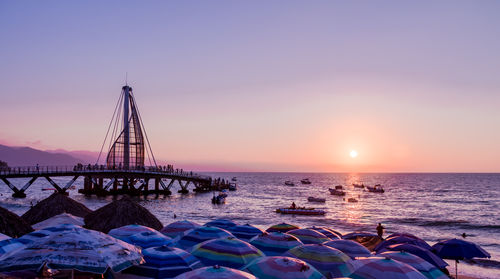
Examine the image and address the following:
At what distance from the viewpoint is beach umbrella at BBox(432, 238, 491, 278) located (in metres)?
13.8

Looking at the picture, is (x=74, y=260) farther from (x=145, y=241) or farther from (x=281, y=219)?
(x=281, y=219)

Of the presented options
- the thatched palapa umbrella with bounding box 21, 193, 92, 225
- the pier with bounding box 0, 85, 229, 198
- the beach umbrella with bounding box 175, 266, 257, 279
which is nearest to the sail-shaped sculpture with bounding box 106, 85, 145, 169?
the pier with bounding box 0, 85, 229, 198

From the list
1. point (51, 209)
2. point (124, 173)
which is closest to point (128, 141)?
point (124, 173)

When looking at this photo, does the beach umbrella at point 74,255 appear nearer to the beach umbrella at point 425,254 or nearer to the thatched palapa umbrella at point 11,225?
the beach umbrella at point 425,254

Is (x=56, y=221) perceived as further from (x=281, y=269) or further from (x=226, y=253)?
(x=281, y=269)

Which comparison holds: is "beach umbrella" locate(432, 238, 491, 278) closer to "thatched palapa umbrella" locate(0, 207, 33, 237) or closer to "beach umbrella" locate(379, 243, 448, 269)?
"beach umbrella" locate(379, 243, 448, 269)

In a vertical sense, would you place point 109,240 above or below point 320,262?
above

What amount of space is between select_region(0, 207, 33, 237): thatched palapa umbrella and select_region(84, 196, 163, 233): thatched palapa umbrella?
4160mm

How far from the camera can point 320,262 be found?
1019 centimetres

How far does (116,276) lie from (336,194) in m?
86.4

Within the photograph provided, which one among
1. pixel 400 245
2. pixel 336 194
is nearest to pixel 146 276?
pixel 400 245

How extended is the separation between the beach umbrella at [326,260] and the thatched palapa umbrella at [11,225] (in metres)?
11.9

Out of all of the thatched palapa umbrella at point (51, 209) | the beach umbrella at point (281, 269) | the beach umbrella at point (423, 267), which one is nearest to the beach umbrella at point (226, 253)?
the beach umbrella at point (281, 269)

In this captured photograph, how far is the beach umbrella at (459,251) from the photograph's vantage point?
1379 centimetres
